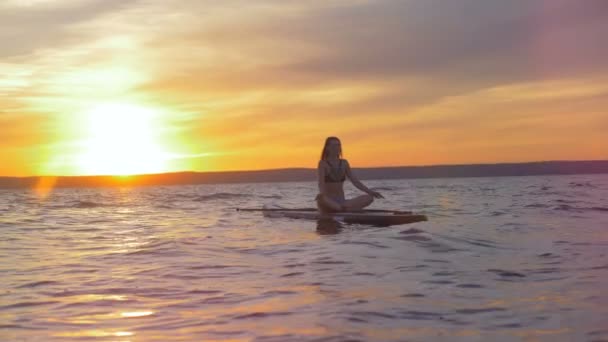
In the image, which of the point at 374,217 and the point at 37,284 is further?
the point at 374,217

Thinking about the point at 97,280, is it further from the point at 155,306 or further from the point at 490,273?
the point at 490,273

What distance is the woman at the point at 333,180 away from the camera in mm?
14406

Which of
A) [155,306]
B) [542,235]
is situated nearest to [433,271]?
[155,306]

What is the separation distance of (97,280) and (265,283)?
2210 millimetres

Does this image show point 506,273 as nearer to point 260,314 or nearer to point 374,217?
point 260,314

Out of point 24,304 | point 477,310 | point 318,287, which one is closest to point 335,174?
point 318,287

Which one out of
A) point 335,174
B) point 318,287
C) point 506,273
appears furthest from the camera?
point 335,174

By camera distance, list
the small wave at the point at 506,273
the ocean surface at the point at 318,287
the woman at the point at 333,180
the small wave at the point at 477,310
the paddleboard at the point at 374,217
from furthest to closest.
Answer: the woman at the point at 333,180
the paddleboard at the point at 374,217
the small wave at the point at 506,273
the small wave at the point at 477,310
the ocean surface at the point at 318,287

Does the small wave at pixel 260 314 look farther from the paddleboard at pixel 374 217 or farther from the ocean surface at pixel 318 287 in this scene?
the paddleboard at pixel 374 217

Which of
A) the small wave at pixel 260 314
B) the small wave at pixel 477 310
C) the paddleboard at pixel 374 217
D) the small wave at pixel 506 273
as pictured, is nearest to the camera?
the small wave at pixel 477 310

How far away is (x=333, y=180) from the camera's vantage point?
14.7 m

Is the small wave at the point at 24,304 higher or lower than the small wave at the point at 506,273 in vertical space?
lower

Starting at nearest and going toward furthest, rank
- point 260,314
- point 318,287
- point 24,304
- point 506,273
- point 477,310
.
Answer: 1. point 477,310
2. point 260,314
3. point 24,304
4. point 318,287
5. point 506,273

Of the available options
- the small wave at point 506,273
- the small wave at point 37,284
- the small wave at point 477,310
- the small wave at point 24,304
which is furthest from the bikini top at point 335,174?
the small wave at point 477,310
